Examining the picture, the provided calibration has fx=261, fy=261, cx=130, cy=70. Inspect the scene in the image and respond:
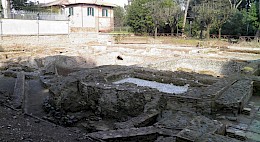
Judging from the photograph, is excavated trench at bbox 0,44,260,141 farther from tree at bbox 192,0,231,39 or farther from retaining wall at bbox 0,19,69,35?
tree at bbox 192,0,231,39

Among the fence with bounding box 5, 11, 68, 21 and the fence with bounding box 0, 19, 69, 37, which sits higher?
the fence with bounding box 5, 11, 68, 21

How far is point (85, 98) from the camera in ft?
31.3

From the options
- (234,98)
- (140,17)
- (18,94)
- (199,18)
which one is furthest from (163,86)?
(140,17)

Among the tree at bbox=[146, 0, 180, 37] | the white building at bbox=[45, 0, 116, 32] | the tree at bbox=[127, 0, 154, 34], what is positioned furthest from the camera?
the white building at bbox=[45, 0, 116, 32]

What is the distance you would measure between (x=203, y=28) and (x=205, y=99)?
96.0ft

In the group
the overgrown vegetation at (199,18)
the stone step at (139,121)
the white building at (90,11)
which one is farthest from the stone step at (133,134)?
the white building at (90,11)

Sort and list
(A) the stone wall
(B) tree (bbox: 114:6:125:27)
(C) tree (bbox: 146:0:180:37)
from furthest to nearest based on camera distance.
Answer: (B) tree (bbox: 114:6:125:27)
(C) tree (bbox: 146:0:180:37)
(A) the stone wall

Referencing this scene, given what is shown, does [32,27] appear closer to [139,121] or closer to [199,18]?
[199,18]

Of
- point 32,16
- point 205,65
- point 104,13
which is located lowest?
point 205,65

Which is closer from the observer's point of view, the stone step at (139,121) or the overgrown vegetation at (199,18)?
the stone step at (139,121)

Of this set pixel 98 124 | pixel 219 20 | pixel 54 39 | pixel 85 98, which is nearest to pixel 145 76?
pixel 85 98

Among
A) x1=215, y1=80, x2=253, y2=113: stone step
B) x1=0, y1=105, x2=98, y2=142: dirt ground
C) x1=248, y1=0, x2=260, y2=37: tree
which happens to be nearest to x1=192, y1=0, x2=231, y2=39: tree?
x1=248, y1=0, x2=260, y2=37: tree

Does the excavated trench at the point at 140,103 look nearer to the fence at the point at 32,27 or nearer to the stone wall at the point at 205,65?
the stone wall at the point at 205,65

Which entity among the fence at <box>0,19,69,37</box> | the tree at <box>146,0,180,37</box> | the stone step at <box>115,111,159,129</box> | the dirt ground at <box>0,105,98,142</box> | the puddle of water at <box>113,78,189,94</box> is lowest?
the stone step at <box>115,111,159,129</box>
